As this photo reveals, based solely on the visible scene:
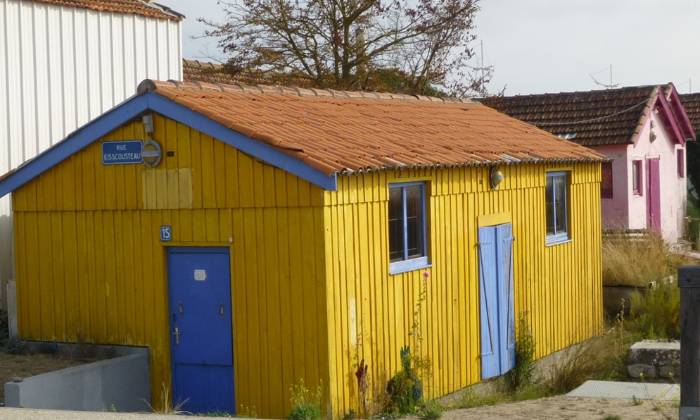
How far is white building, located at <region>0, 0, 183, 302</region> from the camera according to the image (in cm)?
1684

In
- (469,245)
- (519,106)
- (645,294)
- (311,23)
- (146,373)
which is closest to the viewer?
(146,373)

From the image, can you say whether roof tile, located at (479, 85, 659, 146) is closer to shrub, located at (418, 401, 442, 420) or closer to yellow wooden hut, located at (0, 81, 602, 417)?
yellow wooden hut, located at (0, 81, 602, 417)

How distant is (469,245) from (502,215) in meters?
1.06

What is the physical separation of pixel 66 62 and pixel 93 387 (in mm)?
7288

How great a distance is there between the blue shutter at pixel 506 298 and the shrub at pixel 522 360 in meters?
0.08

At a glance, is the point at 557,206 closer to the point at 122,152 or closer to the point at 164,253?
the point at 164,253

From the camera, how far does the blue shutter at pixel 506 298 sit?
48.9ft

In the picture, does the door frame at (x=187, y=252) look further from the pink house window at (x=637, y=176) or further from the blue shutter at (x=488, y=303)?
the pink house window at (x=637, y=176)

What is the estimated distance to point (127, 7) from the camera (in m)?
19.0

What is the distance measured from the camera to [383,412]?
12.2 m

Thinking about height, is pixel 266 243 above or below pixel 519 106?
below

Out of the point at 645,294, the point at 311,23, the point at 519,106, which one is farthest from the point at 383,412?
the point at 519,106

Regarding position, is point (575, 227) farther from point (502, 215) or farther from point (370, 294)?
point (370, 294)

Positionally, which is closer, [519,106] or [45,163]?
[45,163]
